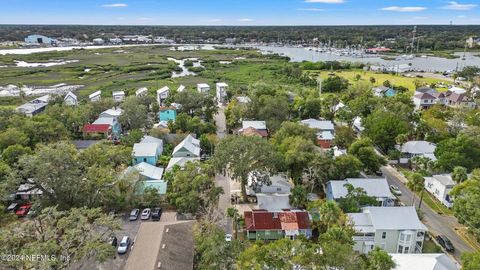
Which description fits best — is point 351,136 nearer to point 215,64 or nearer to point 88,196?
point 88,196

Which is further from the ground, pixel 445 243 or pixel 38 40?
pixel 38 40

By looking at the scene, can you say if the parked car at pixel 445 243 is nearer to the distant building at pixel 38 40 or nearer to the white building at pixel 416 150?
the white building at pixel 416 150

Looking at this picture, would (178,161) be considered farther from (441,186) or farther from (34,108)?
(34,108)

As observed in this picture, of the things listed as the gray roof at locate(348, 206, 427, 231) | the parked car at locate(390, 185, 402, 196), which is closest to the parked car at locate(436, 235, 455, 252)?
the gray roof at locate(348, 206, 427, 231)

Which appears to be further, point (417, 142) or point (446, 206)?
point (417, 142)

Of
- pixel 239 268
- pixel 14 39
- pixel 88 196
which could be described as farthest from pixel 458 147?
pixel 14 39

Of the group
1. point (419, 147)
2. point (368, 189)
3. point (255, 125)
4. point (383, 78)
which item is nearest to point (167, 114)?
point (255, 125)
